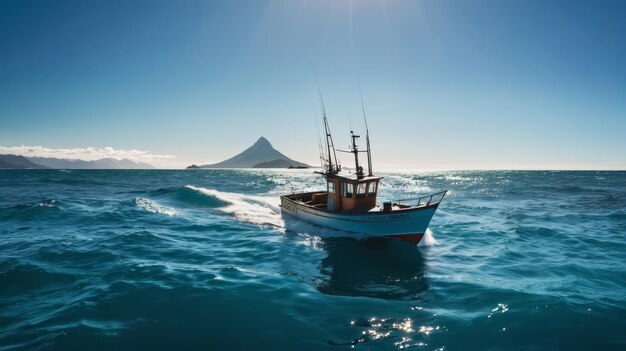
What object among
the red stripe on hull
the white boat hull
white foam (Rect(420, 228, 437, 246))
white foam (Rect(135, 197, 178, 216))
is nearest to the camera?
the white boat hull

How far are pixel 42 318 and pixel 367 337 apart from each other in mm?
9155

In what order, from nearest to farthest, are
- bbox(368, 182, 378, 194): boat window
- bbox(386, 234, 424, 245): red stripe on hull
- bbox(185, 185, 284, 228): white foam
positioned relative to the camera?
bbox(386, 234, 424, 245): red stripe on hull < bbox(368, 182, 378, 194): boat window < bbox(185, 185, 284, 228): white foam

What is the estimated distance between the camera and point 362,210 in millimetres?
20938

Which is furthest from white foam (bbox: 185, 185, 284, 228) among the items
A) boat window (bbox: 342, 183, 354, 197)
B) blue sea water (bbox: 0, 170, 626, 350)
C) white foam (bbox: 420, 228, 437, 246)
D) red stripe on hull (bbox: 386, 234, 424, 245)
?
white foam (bbox: 420, 228, 437, 246)

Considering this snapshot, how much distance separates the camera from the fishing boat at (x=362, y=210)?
18672 mm

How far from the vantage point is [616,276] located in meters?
13.6

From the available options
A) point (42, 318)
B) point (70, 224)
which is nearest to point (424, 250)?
point (42, 318)

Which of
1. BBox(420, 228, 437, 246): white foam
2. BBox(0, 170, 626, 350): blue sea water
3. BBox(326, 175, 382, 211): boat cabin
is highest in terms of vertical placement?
BBox(326, 175, 382, 211): boat cabin

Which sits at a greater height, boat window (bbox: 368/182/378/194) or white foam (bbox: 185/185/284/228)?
boat window (bbox: 368/182/378/194)

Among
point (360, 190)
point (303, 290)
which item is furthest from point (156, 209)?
point (303, 290)

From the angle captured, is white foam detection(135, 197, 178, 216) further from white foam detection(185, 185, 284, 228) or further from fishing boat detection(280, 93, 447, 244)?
fishing boat detection(280, 93, 447, 244)

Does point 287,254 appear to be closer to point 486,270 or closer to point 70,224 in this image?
point 486,270

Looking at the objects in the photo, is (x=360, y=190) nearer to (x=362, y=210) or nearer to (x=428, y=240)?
(x=362, y=210)

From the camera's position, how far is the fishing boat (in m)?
18.7
